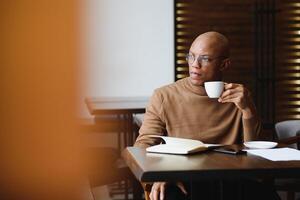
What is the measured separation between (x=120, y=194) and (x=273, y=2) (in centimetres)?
244

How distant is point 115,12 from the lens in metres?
4.72

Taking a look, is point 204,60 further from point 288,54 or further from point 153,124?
point 288,54

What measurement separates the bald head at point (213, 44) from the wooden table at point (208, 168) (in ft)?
2.30

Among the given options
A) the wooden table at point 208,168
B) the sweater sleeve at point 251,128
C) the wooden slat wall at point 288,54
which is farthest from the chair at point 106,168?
the wooden slat wall at point 288,54

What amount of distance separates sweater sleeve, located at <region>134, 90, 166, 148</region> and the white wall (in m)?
2.70

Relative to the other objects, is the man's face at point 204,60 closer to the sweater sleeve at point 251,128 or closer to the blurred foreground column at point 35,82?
the sweater sleeve at point 251,128

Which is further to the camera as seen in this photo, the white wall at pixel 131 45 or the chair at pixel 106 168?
the white wall at pixel 131 45

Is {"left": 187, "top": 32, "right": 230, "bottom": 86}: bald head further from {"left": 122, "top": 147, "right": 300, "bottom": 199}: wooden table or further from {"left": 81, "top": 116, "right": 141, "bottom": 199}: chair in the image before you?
{"left": 81, "top": 116, "right": 141, "bottom": 199}: chair

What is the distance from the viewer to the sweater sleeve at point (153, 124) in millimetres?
1929

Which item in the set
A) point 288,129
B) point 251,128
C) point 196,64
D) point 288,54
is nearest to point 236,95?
point 251,128

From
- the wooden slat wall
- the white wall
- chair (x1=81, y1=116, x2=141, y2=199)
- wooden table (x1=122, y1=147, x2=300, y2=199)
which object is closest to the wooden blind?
the wooden slat wall

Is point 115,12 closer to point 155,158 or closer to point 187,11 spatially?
point 187,11

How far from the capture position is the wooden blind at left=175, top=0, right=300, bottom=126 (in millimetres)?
4824

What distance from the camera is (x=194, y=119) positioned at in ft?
6.46
